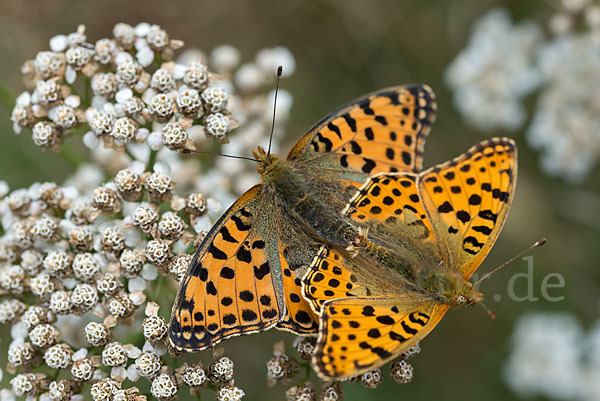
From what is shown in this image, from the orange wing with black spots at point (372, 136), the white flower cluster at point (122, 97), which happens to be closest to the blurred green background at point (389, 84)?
the white flower cluster at point (122, 97)

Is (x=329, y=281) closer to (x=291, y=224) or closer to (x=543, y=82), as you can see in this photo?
(x=291, y=224)

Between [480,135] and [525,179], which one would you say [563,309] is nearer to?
[525,179]

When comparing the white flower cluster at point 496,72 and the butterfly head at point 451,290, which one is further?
the white flower cluster at point 496,72

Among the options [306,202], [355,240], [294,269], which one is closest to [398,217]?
[355,240]

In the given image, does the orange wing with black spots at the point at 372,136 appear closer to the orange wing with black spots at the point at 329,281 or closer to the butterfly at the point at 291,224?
the butterfly at the point at 291,224

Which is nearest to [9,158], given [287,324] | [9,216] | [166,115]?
[9,216]

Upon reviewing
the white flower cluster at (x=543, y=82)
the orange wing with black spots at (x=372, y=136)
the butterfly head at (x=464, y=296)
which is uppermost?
the white flower cluster at (x=543, y=82)

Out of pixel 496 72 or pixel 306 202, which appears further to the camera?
pixel 496 72

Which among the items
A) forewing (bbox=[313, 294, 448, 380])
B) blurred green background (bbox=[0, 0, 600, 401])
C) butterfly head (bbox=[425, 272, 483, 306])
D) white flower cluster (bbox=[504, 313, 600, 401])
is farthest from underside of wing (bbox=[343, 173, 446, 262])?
white flower cluster (bbox=[504, 313, 600, 401])

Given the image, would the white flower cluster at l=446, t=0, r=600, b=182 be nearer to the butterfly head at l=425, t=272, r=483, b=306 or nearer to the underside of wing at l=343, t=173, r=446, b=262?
the underside of wing at l=343, t=173, r=446, b=262
